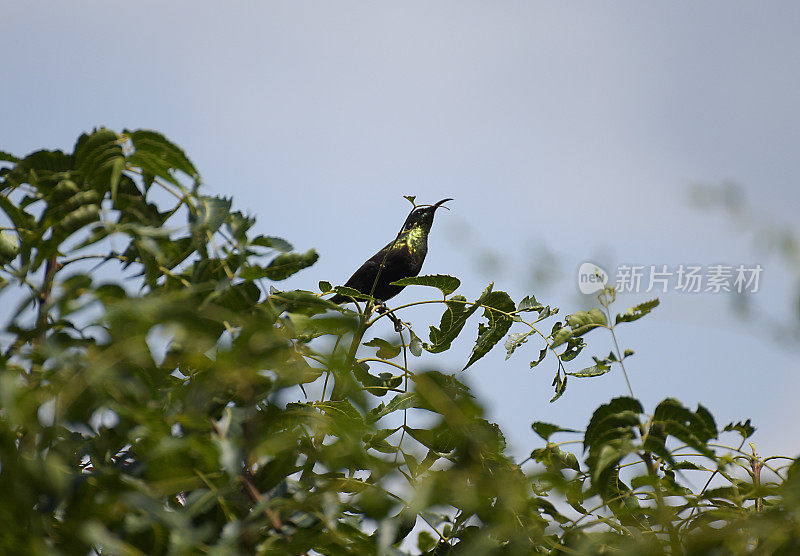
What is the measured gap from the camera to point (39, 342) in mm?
1106

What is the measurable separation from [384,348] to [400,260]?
172 centimetres

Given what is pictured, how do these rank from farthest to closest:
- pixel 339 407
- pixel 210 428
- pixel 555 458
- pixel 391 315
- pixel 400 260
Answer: pixel 400 260 → pixel 391 315 → pixel 555 458 → pixel 339 407 → pixel 210 428

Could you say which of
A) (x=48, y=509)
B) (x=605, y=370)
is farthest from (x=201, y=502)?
(x=605, y=370)

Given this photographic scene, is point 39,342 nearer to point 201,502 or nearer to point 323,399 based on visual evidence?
point 201,502

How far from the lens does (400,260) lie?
11.7ft

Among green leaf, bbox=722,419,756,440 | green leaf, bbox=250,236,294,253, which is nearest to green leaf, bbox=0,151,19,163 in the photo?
green leaf, bbox=250,236,294,253

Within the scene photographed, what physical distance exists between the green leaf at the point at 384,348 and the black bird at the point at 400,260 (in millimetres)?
1567

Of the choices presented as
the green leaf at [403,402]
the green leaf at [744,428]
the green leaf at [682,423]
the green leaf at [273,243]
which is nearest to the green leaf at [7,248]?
the green leaf at [273,243]

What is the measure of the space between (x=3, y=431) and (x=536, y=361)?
140 centimetres

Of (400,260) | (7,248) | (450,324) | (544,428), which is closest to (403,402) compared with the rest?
(544,428)

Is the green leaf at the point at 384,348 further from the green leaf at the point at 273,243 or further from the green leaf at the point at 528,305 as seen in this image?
the green leaf at the point at 273,243

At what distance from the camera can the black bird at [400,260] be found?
140 inches

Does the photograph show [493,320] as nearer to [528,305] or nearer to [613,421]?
[528,305]

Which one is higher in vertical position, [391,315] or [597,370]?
[391,315]
